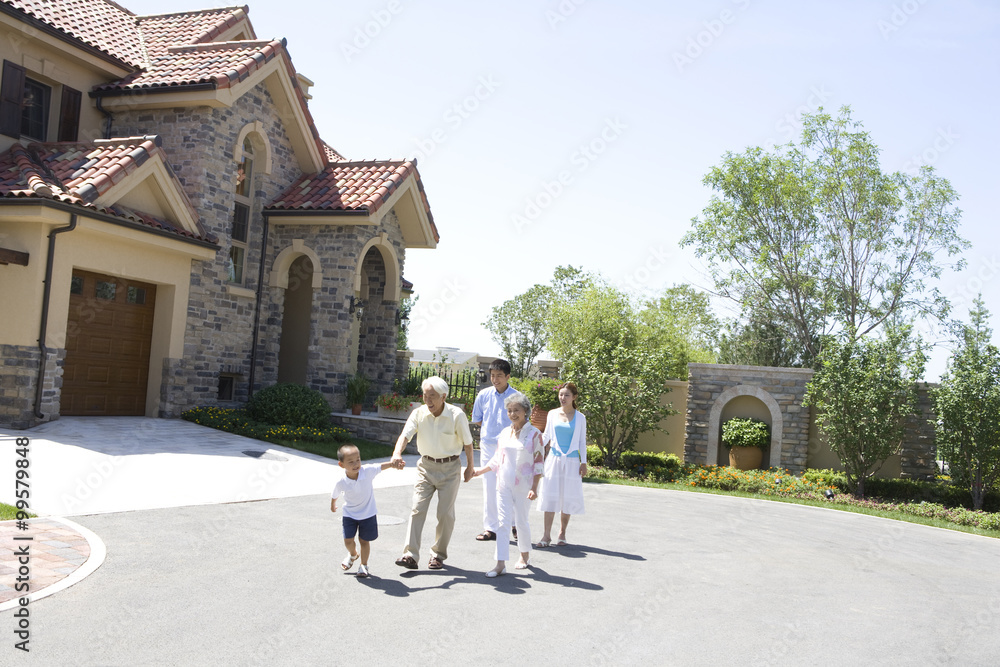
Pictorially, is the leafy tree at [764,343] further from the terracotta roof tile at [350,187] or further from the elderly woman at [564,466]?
the elderly woman at [564,466]

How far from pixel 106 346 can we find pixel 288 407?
3644mm

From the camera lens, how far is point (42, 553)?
6.48 m

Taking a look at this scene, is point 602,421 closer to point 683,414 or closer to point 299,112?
point 683,414

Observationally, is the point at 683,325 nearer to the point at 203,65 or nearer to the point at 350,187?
the point at 350,187

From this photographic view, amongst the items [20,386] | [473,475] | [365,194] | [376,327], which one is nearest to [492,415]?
[473,475]

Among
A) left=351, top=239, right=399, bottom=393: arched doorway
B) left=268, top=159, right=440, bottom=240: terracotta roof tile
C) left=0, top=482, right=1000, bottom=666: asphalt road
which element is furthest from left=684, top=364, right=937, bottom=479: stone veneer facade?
left=0, top=482, right=1000, bottom=666: asphalt road

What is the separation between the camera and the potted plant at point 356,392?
18.7m

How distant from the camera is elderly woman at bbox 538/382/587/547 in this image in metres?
8.96

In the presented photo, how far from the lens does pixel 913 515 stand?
49.4ft

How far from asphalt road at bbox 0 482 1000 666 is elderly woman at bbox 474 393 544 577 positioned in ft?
1.44

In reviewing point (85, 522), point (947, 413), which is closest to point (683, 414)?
point (947, 413)

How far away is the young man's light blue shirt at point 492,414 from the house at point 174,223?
26.5 feet

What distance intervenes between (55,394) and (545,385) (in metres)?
11.3

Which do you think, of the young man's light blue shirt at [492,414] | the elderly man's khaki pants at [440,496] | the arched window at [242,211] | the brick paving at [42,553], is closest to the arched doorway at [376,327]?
the arched window at [242,211]
